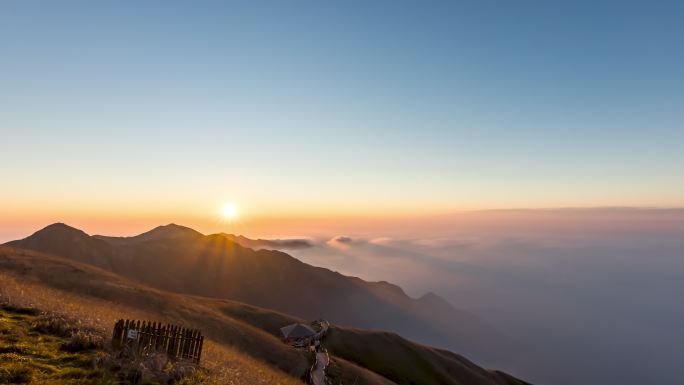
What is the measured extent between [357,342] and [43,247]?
143238 millimetres

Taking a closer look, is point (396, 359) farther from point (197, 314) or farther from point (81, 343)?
point (81, 343)

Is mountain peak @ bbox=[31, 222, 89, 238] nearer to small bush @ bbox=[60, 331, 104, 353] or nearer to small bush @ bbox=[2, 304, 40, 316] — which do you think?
small bush @ bbox=[2, 304, 40, 316]

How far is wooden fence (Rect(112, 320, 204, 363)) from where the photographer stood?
54.6 feet

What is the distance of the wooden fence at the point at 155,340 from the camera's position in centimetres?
1664

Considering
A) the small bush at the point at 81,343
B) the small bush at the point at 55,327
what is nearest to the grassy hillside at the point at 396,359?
the small bush at the point at 55,327

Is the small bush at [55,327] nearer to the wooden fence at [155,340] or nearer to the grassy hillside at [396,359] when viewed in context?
the wooden fence at [155,340]

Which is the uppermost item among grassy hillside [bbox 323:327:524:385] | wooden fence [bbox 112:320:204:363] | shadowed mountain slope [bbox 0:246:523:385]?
wooden fence [bbox 112:320:204:363]

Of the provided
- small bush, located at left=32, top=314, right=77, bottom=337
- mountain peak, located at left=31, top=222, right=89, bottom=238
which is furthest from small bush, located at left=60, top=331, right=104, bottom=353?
mountain peak, located at left=31, top=222, right=89, bottom=238

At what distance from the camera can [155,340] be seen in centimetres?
1823

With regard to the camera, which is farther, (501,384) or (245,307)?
(501,384)

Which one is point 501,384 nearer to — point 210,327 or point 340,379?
point 340,379

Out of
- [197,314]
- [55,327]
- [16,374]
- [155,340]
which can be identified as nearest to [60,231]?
[197,314]

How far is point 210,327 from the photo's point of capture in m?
46.1

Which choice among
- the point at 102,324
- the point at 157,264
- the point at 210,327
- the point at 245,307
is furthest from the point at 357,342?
the point at 157,264
